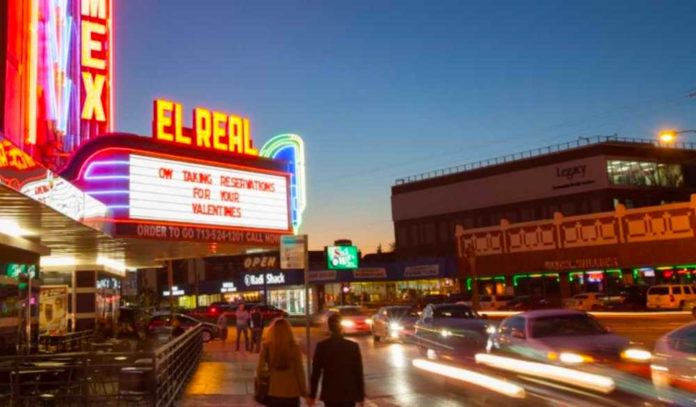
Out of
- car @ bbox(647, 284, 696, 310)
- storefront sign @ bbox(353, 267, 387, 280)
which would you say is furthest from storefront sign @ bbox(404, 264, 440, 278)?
car @ bbox(647, 284, 696, 310)

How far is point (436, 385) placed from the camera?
14.5 meters

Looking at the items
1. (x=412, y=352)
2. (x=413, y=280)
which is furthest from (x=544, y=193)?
(x=412, y=352)

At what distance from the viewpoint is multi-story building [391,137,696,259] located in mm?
65044

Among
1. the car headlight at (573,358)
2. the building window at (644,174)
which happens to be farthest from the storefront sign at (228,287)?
the car headlight at (573,358)

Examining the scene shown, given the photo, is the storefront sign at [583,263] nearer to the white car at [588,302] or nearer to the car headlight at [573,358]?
the white car at [588,302]

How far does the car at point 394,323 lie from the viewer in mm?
27516

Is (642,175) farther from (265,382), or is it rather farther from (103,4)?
(265,382)

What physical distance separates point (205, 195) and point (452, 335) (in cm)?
800

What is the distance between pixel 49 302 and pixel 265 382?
21.0 meters

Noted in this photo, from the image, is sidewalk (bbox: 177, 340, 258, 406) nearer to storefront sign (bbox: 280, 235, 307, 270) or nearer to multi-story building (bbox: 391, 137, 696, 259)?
storefront sign (bbox: 280, 235, 307, 270)

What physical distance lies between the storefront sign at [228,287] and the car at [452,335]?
5274 centimetres

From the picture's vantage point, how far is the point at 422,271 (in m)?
65.4

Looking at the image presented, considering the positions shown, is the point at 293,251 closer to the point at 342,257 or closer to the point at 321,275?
the point at 342,257

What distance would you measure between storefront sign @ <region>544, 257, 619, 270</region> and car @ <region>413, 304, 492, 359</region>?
116 ft
